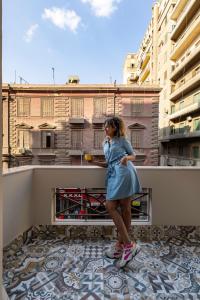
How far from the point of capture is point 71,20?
4824mm

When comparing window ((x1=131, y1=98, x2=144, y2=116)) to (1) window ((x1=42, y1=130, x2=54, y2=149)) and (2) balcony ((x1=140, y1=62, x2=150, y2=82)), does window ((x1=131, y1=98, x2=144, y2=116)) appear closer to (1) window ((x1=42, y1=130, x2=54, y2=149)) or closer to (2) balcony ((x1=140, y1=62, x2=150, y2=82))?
(1) window ((x1=42, y1=130, x2=54, y2=149))

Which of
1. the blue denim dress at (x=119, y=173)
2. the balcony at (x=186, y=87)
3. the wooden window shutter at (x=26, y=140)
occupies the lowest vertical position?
the blue denim dress at (x=119, y=173)

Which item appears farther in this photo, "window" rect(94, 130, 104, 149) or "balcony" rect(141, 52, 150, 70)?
"balcony" rect(141, 52, 150, 70)

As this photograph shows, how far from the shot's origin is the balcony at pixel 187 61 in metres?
11.7

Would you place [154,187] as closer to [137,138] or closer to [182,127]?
[137,138]

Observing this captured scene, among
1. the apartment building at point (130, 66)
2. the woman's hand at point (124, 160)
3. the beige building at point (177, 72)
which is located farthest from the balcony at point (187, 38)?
the woman's hand at point (124, 160)

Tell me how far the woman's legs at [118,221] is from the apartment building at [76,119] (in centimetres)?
960

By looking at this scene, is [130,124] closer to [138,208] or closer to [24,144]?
[24,144]

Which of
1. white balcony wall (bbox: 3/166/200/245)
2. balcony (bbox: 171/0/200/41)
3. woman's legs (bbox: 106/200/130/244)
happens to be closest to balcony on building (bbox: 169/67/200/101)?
balcony (bbox: 171/0/200/41)

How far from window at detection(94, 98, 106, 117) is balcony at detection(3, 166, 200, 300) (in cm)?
1030

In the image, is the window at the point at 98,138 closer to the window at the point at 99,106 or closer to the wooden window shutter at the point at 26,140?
the window at the point at 99,106

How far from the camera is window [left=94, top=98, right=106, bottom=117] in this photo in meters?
11.8

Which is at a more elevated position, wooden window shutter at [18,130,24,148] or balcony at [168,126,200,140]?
balcony at [168,126,200,140]

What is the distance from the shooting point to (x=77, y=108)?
11.9 meters
